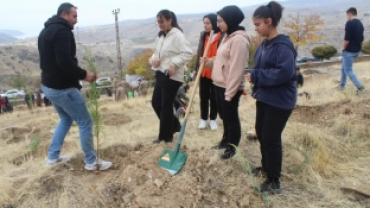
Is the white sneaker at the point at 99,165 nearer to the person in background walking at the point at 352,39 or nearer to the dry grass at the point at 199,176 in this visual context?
the dry grass at the point at 199,176

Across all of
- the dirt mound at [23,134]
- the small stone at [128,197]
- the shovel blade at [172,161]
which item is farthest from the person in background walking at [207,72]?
the dirt mound at [23,134]

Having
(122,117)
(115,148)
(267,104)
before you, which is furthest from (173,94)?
(122,117)

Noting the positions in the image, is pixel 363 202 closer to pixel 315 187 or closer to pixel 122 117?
pixel 315 187

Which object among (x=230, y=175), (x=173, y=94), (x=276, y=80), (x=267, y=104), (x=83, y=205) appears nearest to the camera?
(x=276, y=80)

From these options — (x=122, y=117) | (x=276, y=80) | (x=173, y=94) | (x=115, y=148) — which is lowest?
(x=122, y=117)

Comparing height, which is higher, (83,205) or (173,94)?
(173,94)

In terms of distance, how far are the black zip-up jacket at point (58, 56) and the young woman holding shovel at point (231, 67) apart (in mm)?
1370

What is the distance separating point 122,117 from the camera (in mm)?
7883

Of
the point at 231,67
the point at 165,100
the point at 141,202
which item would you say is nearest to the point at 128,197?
the point at 141,202

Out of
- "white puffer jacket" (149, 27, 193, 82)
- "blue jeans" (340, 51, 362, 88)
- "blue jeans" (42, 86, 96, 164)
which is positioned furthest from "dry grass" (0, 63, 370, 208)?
"blue jeans" (340, 51, 362, 88)

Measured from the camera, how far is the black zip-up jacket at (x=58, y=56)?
9.49 ft

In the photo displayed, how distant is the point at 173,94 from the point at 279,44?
63.4 inches

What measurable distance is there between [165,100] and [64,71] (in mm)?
1218

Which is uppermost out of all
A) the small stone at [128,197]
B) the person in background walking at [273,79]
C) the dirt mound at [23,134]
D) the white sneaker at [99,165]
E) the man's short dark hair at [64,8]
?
the man's short dark hair at [64,8]
